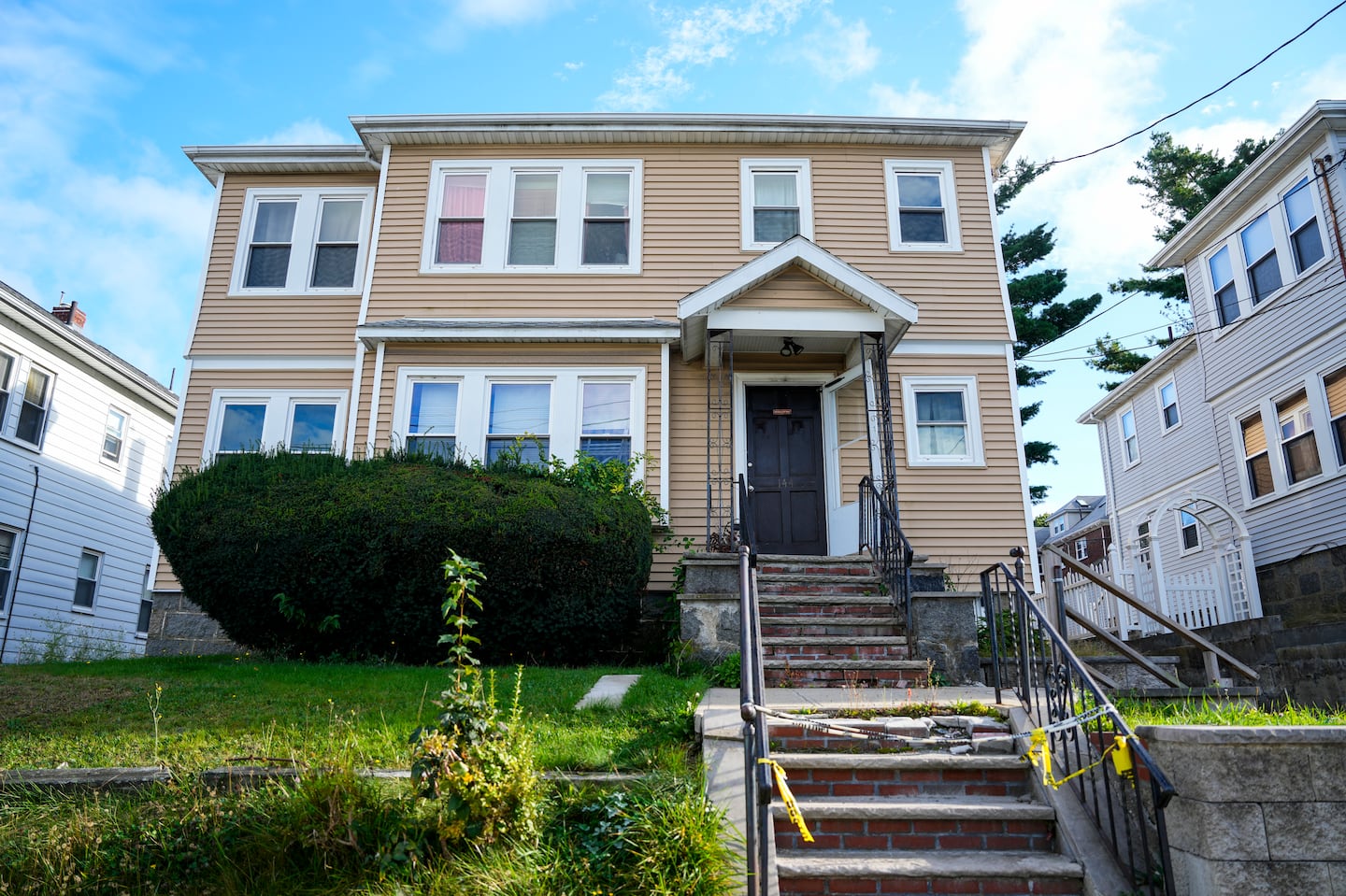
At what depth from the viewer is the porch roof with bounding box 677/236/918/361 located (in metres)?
10.5

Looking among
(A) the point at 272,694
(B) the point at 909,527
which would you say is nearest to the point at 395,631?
(A) the point at 272,694

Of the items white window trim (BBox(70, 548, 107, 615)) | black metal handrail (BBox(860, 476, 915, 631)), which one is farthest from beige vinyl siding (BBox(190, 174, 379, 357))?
white window trim (BBox(70, 548, 107, 615))

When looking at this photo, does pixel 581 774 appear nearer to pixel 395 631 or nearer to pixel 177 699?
pixel 177 699

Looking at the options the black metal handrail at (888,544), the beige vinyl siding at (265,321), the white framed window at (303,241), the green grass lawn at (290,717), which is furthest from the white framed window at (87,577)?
the black metal handrail at (888,544)

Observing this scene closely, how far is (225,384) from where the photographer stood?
1238 centimetres

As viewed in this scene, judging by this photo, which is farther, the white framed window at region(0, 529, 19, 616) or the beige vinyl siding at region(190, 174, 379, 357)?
the white framed window at region(0, 529, 19, 616)

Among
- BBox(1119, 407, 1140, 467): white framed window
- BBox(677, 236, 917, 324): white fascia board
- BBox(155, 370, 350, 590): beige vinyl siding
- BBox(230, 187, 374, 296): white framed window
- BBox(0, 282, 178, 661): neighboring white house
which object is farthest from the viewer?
BBox(1119, 407, 1140, 467): white framed window

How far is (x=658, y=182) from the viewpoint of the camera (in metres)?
12.9

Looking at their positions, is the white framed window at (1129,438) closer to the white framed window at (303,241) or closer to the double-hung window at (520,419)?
the double-hung window at (520,419)

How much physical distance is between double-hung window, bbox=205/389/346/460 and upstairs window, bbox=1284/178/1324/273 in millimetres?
14180

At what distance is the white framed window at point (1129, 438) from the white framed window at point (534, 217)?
48.7ft

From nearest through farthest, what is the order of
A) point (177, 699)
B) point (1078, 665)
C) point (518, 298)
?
1. point (1078, 665)
2. point (177, 699)
3. point (518, 298)

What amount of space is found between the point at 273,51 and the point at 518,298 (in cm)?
400

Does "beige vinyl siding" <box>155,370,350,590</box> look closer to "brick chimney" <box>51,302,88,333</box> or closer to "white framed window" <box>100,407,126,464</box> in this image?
"white framed window" <box>100,407,126,464</box>
